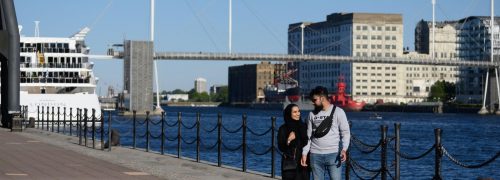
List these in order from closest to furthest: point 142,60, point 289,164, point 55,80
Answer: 1. point 289,164
2. point 55,80
3. point 142,60

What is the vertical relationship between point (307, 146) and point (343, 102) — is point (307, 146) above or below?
above

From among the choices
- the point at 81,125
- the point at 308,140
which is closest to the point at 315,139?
the point at 308,140

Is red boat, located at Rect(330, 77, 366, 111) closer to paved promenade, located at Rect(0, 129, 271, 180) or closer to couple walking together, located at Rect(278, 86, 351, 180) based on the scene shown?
paved promenade, located at Rect(0, 129, 271, 180)

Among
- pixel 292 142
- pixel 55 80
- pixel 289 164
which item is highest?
pixel 55 80

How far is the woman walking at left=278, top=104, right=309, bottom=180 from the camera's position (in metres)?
12.9

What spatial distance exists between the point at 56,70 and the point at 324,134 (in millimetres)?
57998

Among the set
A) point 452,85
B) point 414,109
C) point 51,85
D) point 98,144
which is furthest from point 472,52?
point 98,144

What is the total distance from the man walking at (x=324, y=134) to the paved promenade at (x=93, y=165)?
4.56m

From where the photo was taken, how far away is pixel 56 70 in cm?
6906

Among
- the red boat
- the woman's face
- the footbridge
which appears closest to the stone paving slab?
the woman's face

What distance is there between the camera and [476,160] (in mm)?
36750

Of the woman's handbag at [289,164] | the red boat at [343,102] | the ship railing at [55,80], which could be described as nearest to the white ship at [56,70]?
the ship railing at [55,80]

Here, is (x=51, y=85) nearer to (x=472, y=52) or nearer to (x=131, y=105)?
(x=131, y=105)

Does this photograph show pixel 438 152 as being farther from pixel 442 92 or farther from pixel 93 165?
pixel 442 92
